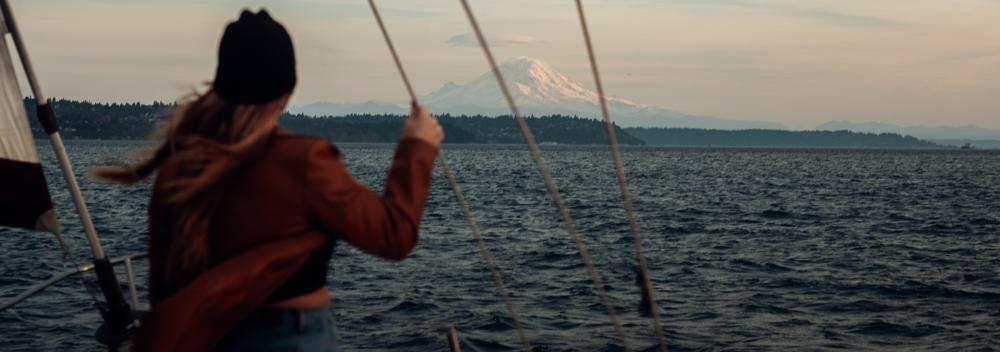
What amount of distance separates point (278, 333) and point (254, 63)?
24.9 inches

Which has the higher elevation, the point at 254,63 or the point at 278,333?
the point at 254,63

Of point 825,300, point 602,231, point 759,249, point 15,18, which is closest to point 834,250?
point 759,249

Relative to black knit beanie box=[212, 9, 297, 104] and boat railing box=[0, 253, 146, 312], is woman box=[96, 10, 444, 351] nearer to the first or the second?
black knit beanie box=[212, 9, 297, 104]

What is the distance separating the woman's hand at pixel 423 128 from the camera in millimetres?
2824

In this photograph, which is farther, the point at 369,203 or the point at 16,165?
the point at 16,165

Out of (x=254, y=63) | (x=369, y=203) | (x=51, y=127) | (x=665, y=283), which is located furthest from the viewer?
(x=665, y=283)

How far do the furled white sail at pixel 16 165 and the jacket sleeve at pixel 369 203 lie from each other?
2.92m

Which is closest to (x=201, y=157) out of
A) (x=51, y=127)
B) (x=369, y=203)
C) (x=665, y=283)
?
(x=369, y=203)

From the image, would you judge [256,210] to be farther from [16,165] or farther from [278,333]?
[16,165]

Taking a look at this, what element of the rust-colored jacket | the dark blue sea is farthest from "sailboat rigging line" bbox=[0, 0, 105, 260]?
the rust-colored jacket

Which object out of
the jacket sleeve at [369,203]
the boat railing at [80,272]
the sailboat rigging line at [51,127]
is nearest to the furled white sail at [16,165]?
the sailboat rigging line at [51,127]

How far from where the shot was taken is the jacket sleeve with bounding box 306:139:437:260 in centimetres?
260

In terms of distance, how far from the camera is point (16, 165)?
5.11 m

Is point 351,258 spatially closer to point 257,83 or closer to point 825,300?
point 825,300
